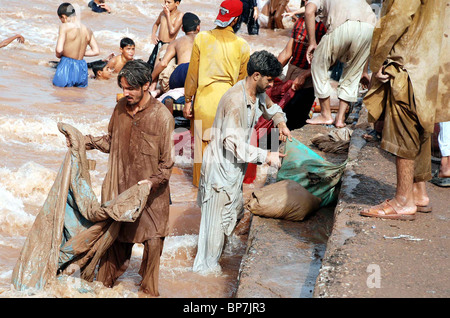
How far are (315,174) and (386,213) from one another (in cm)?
139

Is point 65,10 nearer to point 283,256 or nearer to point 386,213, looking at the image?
point 283,256

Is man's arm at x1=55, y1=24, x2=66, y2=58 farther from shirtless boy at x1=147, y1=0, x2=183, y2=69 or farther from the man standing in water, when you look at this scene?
the man standing in water

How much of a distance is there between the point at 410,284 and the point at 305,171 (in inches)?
94.2

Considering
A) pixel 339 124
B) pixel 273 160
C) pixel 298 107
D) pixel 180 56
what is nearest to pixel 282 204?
pixel 273 160

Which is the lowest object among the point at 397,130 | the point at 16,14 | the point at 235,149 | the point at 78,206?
the point at 16,14

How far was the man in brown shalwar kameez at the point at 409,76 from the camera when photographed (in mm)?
4105

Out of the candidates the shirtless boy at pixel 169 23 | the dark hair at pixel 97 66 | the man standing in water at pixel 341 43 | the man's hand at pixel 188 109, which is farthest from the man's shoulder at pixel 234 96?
the dark hair at pixel 97 66

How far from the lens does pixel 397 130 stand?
4.26 m

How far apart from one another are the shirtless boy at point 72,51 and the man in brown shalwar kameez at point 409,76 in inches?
297

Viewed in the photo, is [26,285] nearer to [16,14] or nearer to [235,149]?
[235,149]

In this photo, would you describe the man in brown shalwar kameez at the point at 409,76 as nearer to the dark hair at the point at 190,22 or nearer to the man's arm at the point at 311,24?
the man's arm at the point at 311,24

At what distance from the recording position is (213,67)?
625 cm

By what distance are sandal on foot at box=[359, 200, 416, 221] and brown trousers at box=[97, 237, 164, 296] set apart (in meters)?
1.54
